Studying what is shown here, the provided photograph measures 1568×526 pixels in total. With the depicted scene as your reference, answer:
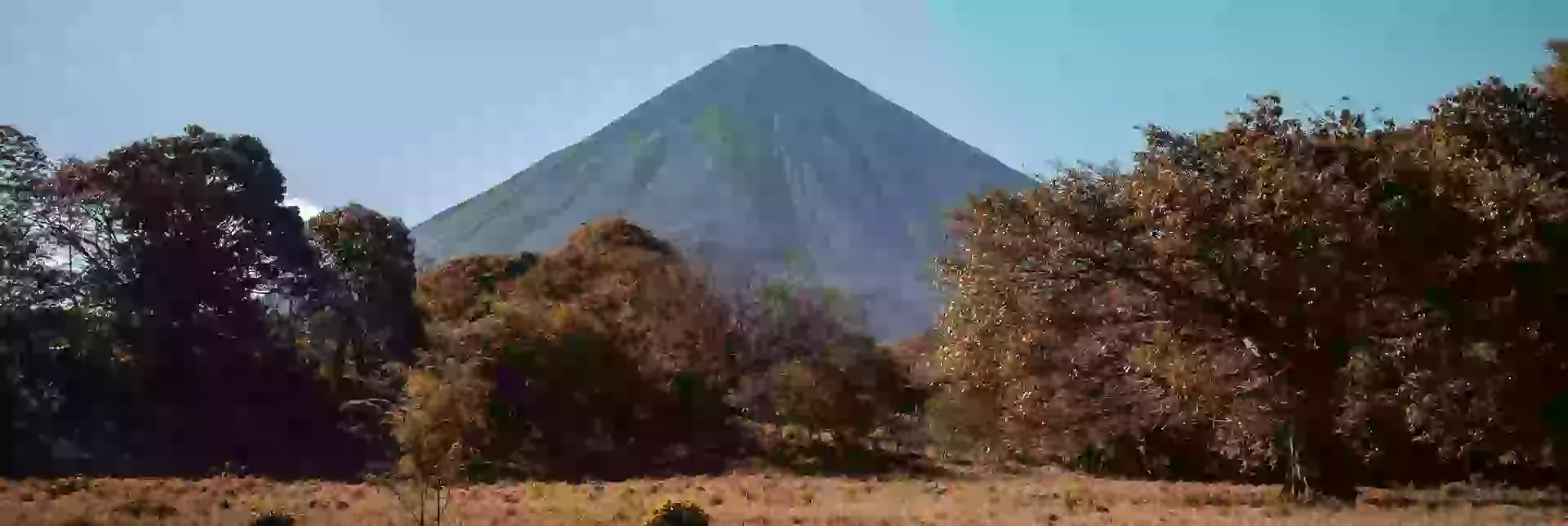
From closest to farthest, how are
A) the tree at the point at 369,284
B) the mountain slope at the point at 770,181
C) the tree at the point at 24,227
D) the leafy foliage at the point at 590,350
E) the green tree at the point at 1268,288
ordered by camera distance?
1. the green tree at the point at 1268,288
2. the tree at the point at 24,227
3. the leafy foliage at the point at 590,350
4. the tree at the point at 369,284
5. the mountain slope at the point at 770,181

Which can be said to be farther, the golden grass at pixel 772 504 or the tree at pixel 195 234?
the tree at pixel 195 234

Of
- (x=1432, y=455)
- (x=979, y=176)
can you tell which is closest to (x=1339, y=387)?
(x=1432, y=455)

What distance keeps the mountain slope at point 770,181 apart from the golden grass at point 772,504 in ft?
193

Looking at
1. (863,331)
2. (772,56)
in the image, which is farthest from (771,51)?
(863,331)

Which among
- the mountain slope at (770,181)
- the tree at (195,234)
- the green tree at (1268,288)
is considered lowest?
the green tree at (1268,288)

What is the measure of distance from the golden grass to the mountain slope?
193 ft

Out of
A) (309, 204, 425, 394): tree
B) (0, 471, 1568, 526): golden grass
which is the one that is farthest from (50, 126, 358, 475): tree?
(0, 471, 1568, 526): golden grass

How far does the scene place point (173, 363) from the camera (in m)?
28.0

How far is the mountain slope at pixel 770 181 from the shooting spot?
9906cm

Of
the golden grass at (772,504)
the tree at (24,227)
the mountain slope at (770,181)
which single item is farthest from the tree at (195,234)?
the mountain slope at (770,181)

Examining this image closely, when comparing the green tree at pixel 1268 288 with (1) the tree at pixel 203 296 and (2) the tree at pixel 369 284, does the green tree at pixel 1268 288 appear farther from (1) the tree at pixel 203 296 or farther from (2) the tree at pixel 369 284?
(2) the tree at pixel 369 284

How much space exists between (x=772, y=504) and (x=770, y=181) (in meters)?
109

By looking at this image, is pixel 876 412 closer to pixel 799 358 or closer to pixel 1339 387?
pixel 799 358

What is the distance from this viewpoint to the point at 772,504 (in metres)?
16.8
